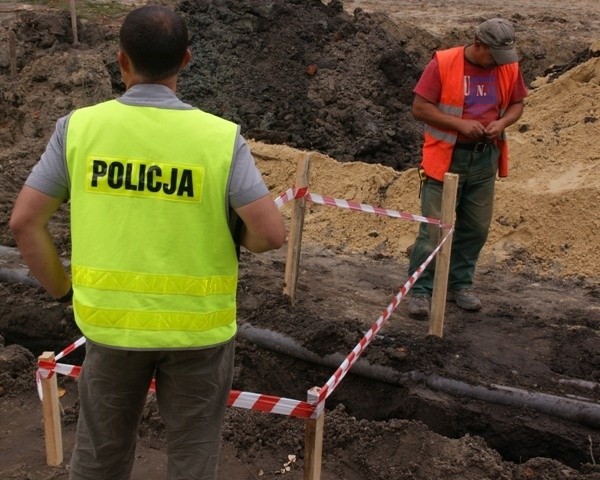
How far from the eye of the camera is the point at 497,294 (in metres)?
7.24

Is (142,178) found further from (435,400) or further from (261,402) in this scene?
(435,400)

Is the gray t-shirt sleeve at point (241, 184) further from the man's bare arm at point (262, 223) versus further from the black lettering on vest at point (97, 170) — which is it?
the black lettering on vest at point (97, 170)

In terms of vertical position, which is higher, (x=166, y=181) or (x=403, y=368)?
(x=166, y=181)

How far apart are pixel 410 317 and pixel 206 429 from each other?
3.66 metres

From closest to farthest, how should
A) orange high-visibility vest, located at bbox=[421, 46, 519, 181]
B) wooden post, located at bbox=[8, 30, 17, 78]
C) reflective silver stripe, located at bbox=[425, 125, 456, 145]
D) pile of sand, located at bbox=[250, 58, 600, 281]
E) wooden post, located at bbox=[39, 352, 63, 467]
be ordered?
1. wooden post, located at bbox=[39, 352, 63, 467]
2. orange high-visibility vest, located at bbox=[421, 46, 519, 181]
3. reflective silver stripe, located at bbox=[425, 125, 456, 145]
4. pile of sand, located at bbox=[250, 58, 600, 281]
5. wooden post, located at bbox=[8, 30, 17, 78]

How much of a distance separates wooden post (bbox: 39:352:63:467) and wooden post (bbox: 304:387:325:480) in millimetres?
1363

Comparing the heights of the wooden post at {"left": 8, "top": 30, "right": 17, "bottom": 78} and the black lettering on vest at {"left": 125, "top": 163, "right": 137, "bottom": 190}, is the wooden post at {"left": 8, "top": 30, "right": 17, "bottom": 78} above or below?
below

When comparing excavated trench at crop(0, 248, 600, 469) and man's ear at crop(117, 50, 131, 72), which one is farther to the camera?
excavated trench at crop(0, 248, 600, 469)

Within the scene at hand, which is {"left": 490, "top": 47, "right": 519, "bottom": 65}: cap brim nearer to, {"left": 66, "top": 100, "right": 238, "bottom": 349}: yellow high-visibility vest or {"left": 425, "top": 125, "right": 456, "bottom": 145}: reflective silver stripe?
{"left": 425, "top": 125, "right": 456, "bottom": 145}: reflective silver stripe

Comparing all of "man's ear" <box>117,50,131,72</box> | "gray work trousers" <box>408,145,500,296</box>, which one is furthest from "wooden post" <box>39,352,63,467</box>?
"gray work trousers" <box>408,145,500,296</box>

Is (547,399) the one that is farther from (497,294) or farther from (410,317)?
(497,294)

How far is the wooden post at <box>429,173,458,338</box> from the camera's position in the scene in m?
5.58

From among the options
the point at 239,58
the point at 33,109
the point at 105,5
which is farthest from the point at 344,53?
the point at 105,5

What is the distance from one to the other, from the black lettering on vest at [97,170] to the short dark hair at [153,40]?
0.34 m
